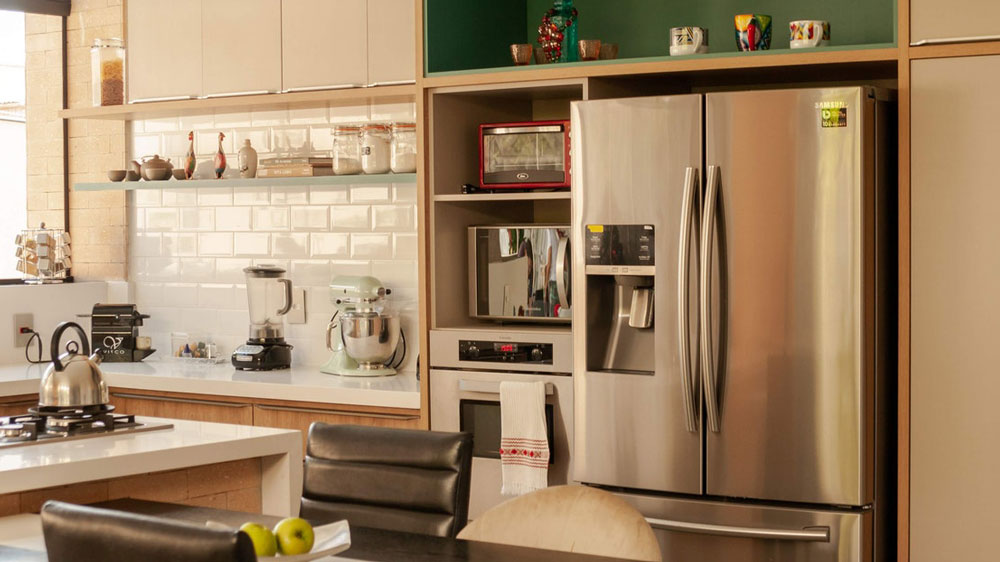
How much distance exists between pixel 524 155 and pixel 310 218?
1264mm

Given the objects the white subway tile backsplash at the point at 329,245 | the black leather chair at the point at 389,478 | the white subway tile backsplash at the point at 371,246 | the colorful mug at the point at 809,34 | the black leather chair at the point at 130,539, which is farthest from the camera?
the white subway tile backsplash at the point at 329,245

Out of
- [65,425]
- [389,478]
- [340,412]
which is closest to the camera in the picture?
[389,478]

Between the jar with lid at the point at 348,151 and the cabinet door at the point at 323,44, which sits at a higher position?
the cabinet door at the point at 323,44

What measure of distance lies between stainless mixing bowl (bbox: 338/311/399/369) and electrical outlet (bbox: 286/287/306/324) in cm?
51

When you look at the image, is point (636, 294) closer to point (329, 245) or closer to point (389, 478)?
point (389, 478)

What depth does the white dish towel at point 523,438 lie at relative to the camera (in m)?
3.86

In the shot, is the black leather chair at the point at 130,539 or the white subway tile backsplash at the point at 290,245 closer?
the black leather chair at the point at 130,539

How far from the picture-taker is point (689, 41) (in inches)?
149

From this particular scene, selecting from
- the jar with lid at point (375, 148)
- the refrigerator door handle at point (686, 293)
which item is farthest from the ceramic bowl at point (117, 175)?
the refrigerator door handle at point (686, 293)

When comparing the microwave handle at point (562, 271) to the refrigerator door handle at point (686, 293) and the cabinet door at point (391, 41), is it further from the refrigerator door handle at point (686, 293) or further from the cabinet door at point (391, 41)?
the cabinet door at point (391, 41)

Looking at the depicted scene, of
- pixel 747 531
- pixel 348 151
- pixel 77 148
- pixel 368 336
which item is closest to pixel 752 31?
pixel 747 531

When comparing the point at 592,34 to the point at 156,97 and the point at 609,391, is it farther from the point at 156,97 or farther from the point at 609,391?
the point at 156,97

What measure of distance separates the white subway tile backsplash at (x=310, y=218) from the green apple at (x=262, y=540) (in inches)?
124

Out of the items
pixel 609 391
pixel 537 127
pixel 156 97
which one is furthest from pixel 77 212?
pixel 609 391
